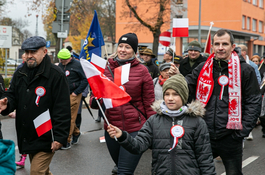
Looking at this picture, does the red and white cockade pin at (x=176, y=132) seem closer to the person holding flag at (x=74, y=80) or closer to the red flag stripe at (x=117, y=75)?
the red flag stripe at (x=117, y=75)

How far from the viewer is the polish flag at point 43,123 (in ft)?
12.5

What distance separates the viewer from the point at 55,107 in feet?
12.7

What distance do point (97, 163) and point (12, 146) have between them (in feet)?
11.8

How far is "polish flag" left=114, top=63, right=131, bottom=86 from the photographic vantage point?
13.9 ft

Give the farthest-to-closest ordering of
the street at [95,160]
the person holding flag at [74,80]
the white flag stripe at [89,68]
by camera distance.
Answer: the person holding flag at [74,80] → the street at [95,160] → the white flag stripe at [89,68]

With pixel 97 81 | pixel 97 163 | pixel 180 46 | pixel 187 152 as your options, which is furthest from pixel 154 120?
pixel 180 46

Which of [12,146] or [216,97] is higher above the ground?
[216,97]

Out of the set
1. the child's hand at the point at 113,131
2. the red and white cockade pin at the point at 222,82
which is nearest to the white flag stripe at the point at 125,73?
the red and white cockade pin at the point at 222,82

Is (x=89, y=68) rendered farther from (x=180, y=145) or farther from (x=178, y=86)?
(x=180, y=145)

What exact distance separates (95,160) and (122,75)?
282 cm

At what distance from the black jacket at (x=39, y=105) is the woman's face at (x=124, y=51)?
0.84 meters

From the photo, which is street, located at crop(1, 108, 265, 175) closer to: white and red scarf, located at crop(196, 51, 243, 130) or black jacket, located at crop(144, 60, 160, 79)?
black jacket, located at crop(144, 60, 160, 79)

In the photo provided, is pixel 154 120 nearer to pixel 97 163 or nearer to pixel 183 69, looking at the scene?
pixel 97 163

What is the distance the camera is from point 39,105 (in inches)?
151
